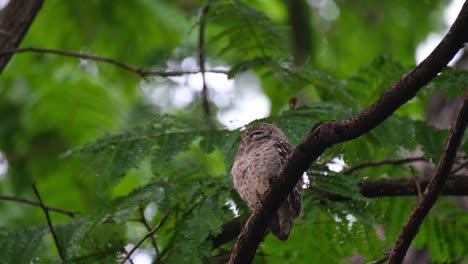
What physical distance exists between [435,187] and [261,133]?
4.47ft

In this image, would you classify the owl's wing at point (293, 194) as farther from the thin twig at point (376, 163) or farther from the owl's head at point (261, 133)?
the thin twig at point (376, 163)

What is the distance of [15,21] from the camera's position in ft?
16.9

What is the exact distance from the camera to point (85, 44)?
8.47 m

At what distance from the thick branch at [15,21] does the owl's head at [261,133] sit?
66.5 inches

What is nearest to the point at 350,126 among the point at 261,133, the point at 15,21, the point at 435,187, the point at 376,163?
the point at 435,187

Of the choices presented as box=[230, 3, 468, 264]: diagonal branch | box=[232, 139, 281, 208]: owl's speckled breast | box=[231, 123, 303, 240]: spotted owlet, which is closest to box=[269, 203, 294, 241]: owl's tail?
box=[231, 123, 303, 240]: spotted owlet

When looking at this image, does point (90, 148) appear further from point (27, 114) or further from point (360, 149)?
point (27, 114)

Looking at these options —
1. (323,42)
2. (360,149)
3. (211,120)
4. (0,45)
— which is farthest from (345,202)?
(323,42)

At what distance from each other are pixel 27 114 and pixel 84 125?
0.66 meters

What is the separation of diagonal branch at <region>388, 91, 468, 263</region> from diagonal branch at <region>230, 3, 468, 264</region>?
279mm

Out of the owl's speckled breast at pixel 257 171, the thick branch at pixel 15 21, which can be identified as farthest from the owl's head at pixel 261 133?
the thick branch at pixel 15 21

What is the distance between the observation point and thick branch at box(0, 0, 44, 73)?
5.12 meters

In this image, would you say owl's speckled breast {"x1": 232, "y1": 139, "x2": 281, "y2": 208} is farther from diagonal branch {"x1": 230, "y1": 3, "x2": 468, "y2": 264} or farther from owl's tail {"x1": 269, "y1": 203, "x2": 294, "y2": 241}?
diagonal branch {"x1": 230, "y1": 3, "x2": 468, "y2": 264}

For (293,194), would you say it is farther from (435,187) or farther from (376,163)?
(376,163)
